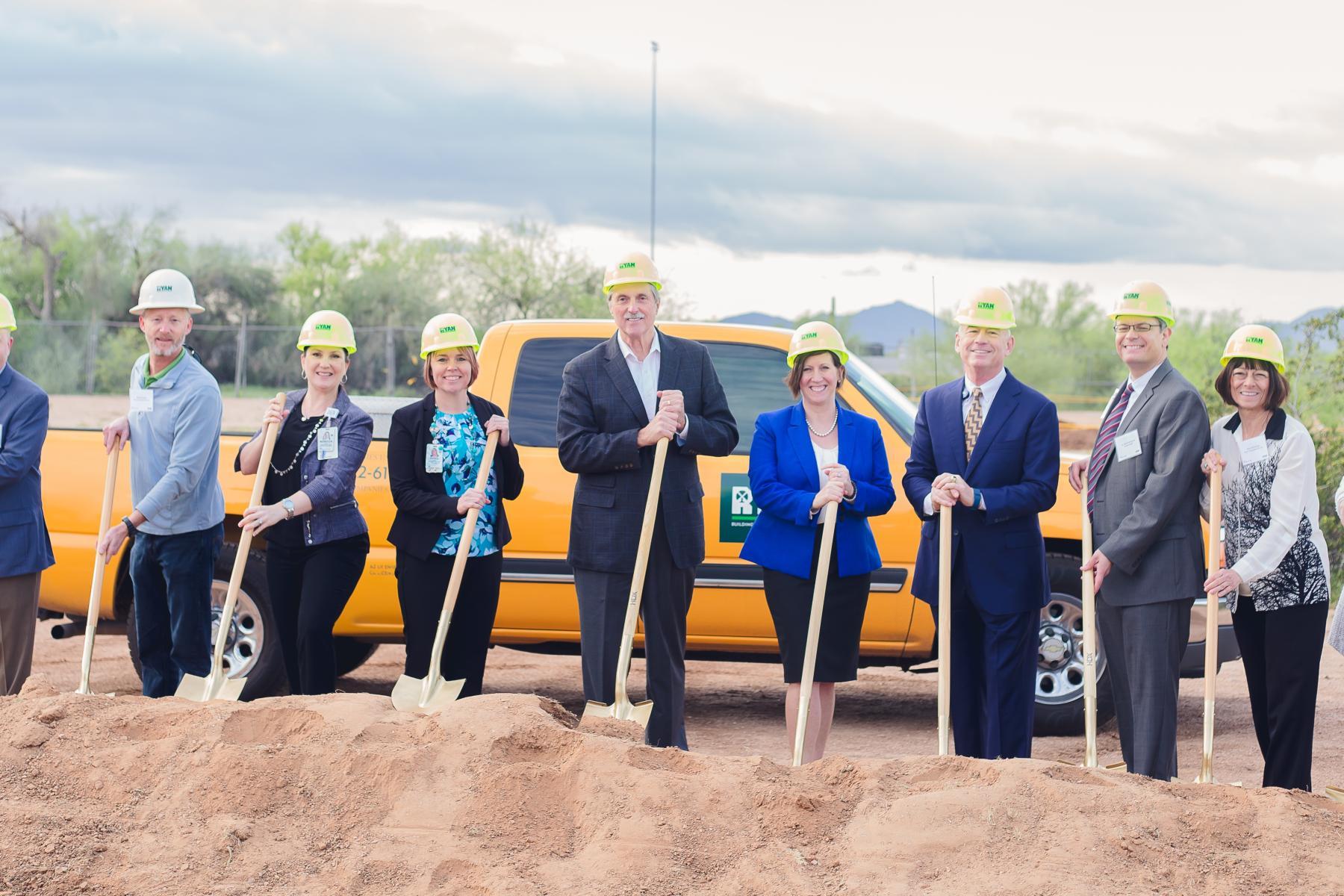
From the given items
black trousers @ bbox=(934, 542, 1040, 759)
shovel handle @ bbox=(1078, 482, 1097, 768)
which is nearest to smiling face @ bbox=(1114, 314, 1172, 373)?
shovel handle @ bbox=(1078, 482, 1097, 768)

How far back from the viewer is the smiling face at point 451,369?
616cm

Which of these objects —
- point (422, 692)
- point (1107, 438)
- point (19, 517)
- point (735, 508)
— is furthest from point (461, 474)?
point (1107, 438)

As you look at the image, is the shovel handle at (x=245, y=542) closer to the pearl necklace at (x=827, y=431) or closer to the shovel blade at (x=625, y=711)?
the shovel blade at (x=625, y=711)

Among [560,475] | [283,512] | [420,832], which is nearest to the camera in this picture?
[420,832]

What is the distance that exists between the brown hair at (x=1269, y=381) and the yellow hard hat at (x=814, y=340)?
1.51 metres

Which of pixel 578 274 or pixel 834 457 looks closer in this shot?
pixel 834 457

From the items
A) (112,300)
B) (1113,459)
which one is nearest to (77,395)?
(112,300)

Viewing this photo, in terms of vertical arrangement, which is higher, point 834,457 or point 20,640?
point 834,457

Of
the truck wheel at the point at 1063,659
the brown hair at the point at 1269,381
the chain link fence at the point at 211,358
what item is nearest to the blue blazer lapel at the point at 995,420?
the brown hair at the point at 1269,381

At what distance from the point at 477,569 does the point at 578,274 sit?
96.1 feet

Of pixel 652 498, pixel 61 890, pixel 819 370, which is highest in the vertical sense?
pixel 819 370

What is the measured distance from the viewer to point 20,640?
21.2ft

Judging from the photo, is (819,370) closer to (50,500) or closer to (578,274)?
(50,500)

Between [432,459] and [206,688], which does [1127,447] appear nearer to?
[432,459]
